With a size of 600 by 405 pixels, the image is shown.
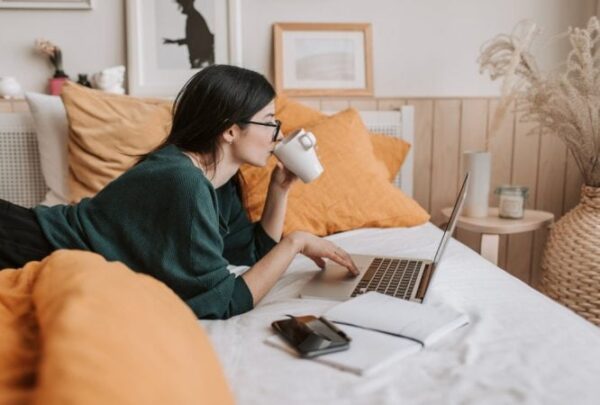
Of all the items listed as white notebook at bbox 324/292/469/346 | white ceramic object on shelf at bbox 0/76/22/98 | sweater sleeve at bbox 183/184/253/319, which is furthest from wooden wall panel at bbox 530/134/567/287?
white ceramic object on shelf at bbox 0/76/22/98

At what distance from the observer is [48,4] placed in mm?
2240

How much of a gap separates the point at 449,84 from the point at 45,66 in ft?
5.28

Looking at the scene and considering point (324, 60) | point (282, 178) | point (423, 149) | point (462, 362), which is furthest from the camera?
point (423, 149)

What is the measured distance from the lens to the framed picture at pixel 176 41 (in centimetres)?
229

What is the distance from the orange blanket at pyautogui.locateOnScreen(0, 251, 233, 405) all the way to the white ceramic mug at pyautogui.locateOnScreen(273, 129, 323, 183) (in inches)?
28.2

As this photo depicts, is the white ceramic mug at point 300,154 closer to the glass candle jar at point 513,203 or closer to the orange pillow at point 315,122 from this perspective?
the orange pillow at point 315,122

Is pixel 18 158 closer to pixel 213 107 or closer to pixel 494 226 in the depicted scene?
pixel 213 107

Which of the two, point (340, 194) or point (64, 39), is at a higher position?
point (64, 39)

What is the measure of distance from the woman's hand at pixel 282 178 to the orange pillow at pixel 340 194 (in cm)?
24

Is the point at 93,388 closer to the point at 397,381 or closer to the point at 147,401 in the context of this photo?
the point at 147,401

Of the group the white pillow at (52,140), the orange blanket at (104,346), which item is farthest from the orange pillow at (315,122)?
the orange blanket at (104,346)

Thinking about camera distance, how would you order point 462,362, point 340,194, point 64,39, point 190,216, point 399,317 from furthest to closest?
point 64,39, point 340,194, point 190,216, point 399,317, point 462,362

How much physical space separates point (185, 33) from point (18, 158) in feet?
2.56

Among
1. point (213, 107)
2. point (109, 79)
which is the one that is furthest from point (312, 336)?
point (109, 79)
